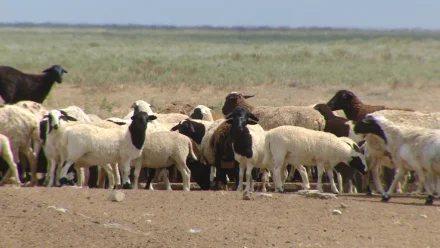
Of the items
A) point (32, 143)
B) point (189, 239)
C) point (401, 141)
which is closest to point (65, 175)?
point (32, 143)

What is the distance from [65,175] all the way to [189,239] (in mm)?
3747

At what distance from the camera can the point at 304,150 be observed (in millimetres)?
12086

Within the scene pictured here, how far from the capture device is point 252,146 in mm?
12266

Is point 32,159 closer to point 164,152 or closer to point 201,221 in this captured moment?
point 164,152

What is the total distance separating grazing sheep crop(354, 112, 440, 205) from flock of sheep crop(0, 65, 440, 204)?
14mm

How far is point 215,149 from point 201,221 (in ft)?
13.2

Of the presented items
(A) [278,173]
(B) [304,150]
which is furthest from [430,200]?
(A) [278,173]

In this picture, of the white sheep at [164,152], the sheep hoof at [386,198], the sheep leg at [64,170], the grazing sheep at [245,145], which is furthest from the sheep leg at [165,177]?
the sheep hoof at [386,198]

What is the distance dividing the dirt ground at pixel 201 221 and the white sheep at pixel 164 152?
201cm

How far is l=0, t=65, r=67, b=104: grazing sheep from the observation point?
15281 mm

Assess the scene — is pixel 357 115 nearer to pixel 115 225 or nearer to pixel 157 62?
pixel 115 225

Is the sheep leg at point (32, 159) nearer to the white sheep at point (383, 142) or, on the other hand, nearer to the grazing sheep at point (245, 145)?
the grazing sheep at point (245, 145)

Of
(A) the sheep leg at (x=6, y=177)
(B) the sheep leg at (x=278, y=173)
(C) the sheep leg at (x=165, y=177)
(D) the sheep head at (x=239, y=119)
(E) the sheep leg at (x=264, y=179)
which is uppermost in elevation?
(D) the sheep head at (x=239, y=119)

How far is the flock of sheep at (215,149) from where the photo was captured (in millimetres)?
11492
